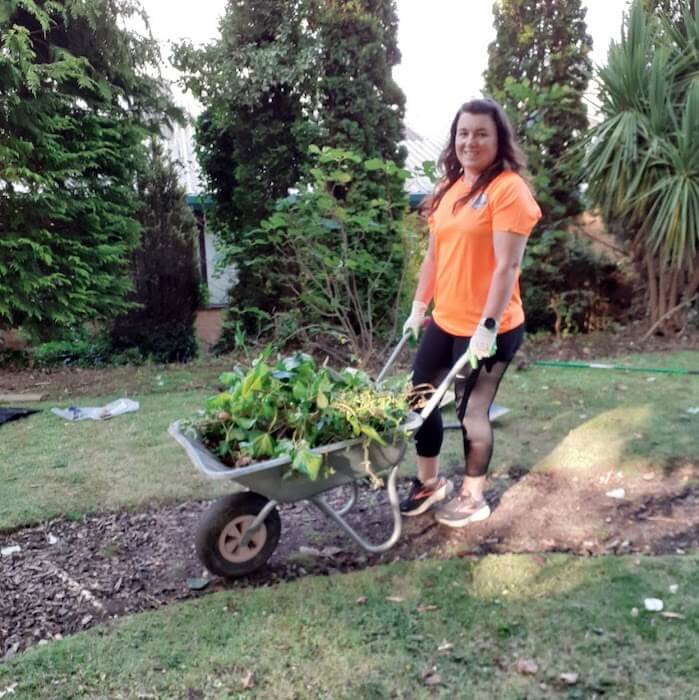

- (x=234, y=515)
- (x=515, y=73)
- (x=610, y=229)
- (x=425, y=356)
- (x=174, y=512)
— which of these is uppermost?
(x=515, y=73)

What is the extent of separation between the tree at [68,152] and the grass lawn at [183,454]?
169cm

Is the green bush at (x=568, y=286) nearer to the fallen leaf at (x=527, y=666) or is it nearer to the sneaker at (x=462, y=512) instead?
the sneaker at (x=462, y=512)

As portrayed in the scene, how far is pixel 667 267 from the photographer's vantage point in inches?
277

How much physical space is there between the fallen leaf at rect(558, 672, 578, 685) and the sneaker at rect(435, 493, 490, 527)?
99 cm

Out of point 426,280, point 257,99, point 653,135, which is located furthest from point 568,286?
point 426,280

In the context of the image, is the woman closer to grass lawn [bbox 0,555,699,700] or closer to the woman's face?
the woman's face

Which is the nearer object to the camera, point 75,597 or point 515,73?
point 75,597

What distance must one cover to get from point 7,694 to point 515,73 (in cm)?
729

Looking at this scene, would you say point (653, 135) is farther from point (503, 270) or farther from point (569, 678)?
point (569, 678)

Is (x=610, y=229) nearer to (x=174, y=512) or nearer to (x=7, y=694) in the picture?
(x=174, y=512)

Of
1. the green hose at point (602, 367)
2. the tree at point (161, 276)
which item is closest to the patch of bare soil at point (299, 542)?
the green hose at point (602, 367)

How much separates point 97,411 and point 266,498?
292 cm

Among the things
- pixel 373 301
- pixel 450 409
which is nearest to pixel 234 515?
pixel 450 409

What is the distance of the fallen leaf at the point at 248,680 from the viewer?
1.98m
